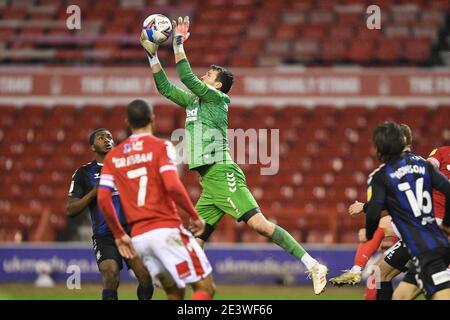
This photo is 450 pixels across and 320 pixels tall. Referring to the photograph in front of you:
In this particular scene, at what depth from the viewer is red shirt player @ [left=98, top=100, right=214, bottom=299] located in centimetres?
669

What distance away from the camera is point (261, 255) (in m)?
15.9

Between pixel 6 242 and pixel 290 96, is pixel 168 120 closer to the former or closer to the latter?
pixel 290 96

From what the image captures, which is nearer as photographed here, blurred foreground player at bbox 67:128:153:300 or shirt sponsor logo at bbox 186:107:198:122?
blurred foreground player at bbox 67:128:153:300

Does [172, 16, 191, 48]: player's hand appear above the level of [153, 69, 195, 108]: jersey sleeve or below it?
above

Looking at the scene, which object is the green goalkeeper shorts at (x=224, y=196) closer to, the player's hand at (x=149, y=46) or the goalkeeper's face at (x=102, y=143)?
the goalkeeper's face at (x=102, y=143)

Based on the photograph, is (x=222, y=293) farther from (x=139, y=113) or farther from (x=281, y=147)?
(x=139, y=113)

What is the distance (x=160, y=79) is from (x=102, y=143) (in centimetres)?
93

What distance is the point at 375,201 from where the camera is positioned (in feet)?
22.7

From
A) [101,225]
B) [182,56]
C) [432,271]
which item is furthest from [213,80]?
[432,271]

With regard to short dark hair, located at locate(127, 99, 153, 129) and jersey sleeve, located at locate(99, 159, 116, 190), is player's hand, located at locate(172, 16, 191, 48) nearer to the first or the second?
short dark hair, located at locate(127, 99, 153, 129)

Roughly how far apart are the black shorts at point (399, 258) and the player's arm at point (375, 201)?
6.21 feet

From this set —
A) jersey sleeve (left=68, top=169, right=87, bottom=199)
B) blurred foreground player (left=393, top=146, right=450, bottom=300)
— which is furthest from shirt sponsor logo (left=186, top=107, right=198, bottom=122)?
blurred foreground player (left=393, top=146, right=450, bottom=300)

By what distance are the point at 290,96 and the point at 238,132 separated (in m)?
1.83

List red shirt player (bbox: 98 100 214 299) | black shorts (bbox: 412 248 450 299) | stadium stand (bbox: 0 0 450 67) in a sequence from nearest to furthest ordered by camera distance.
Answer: red shirt player (bbox: 98 100 214 299), black shorts (bbox: 412 248 450 299), stadium stand (bbox: 0 0 450 67)
